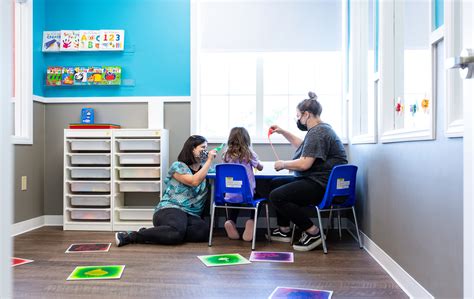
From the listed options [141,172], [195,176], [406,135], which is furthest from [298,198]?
[141,172]

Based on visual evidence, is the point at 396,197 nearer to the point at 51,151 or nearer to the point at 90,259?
the point at 90,259

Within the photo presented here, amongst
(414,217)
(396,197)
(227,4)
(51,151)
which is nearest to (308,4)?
(227,4)

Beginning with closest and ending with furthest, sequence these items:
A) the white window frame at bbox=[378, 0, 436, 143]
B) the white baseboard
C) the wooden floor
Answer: the wooden floor, the white window frame at bbox=[378, 0, 436, 143], the white baseboard

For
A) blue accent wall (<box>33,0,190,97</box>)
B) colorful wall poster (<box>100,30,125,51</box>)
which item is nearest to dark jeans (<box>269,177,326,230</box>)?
blue accent wall (<box>33,0,190,97</box>)

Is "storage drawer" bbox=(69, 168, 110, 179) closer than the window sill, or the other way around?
the window sill

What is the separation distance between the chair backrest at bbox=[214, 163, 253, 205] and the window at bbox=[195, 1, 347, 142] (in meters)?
0.93

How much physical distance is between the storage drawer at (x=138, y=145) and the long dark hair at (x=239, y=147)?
87 centimetres

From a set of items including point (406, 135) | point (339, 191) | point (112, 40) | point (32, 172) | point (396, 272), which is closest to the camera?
point (406, 135)

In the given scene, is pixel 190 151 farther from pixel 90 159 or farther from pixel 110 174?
pixel 90 159

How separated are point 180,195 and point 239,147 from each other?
700 mm

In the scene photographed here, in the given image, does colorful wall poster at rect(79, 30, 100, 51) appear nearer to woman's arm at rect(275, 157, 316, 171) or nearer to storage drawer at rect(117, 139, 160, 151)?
storage drawer at rect(117, 139, 160, 151)

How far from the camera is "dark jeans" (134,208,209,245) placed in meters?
3.50

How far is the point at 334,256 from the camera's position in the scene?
10.5 ft

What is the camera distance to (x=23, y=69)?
4.16 m
